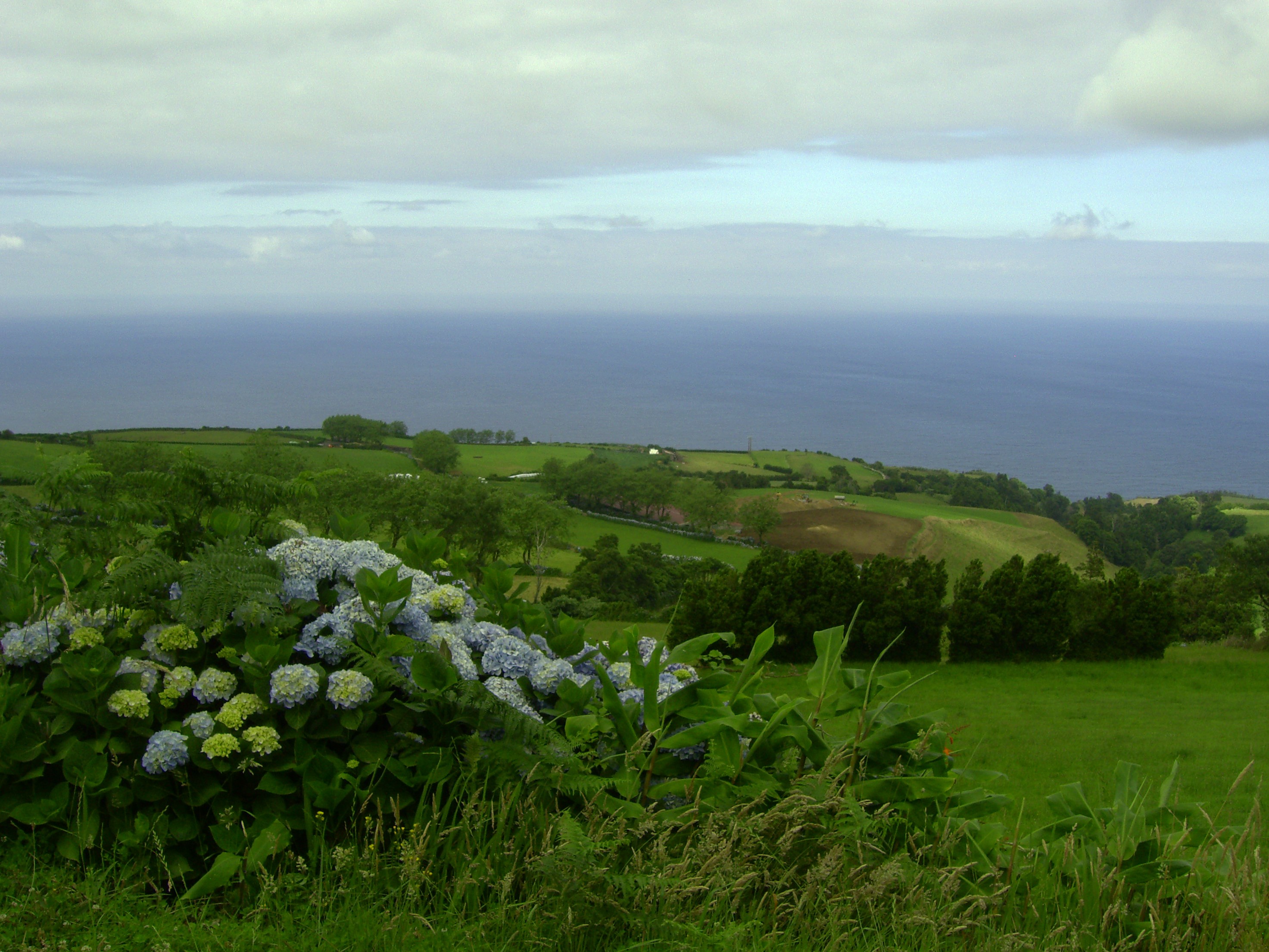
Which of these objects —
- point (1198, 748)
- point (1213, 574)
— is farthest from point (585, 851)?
point (1213, 574)

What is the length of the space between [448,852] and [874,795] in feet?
4.15

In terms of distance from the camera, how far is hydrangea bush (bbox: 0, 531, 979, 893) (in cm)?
226

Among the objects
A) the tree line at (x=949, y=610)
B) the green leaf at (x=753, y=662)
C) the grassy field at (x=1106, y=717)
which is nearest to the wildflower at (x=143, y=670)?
the green leaf at (x=753, y=662)

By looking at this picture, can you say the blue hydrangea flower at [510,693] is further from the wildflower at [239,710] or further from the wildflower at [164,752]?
the wildflower at [164,752]

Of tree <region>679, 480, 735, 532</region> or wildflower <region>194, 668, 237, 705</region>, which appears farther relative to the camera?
tree <region>679, 480, 735, 532</region>

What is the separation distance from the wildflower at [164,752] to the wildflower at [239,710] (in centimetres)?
12

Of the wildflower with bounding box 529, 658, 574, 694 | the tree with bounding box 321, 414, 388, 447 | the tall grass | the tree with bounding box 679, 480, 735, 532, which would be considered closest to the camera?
the tall grass

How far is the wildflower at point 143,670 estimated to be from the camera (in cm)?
238

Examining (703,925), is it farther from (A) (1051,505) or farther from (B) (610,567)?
(A) (1051,505)

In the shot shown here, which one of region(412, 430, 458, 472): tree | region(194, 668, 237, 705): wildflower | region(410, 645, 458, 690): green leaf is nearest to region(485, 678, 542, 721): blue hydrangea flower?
region(410, 645, 458, 690): green leaf

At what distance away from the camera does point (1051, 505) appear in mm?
63906

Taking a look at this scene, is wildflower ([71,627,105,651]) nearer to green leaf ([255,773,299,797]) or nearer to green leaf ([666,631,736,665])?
green leaf ([255,773,299,797])

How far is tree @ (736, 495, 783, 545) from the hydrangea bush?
42929mm

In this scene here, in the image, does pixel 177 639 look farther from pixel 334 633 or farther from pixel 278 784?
pixel 278 784
